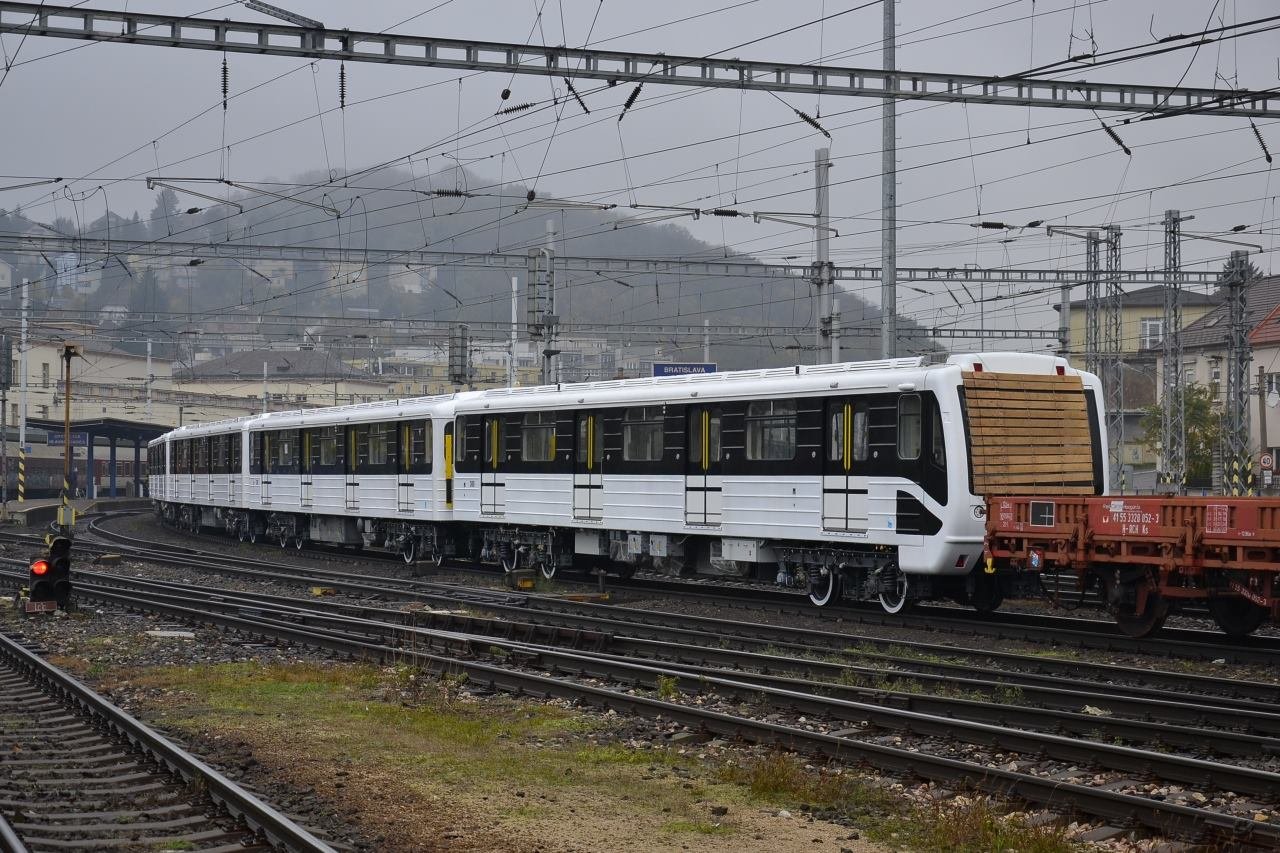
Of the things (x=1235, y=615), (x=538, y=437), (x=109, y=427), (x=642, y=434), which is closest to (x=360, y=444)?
(x=538, y=437)

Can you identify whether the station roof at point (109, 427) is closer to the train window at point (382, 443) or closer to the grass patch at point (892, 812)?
the train window at point (382, 443)

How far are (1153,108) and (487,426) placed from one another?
1355 centimetres

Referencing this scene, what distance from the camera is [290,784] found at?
31.7 feet

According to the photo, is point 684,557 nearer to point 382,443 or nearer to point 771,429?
point 771,429

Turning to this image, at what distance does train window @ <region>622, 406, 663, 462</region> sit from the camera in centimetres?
2344

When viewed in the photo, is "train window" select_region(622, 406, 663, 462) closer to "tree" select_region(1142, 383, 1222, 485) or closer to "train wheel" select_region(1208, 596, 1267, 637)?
"train wheel" select_region(1208, 596, 1267, 637)

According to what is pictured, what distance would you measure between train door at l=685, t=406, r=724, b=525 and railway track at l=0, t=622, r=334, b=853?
11315 millimetres

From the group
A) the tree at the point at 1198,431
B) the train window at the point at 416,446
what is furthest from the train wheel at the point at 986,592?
the tree at the point at 1198,431

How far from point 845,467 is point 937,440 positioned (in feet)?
5.49

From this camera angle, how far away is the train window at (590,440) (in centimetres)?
2483

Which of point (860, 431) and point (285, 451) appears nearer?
point (860, 431)

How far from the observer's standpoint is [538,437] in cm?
2648

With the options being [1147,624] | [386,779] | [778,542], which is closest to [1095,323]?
[778,542]

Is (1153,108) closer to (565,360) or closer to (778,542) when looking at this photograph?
(778,542)
